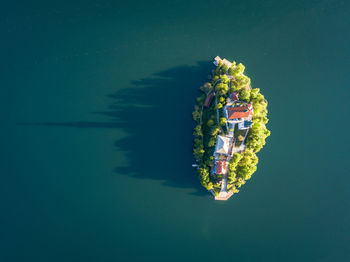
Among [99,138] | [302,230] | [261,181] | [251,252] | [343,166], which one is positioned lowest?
[251,252]

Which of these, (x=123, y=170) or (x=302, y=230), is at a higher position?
(x=123, y=170)

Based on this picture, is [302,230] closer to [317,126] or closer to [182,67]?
[317,126]

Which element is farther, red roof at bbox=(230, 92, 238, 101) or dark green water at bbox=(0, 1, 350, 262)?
dark green water at bbox=(0, 1, 350, 262)

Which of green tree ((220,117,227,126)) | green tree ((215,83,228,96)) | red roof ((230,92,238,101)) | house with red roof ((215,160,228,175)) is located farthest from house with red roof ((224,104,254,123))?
house with red roof ((215,160,228,175))

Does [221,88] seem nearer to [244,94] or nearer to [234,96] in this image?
[234,96]

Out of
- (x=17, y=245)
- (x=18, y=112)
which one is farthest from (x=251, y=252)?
(x=18, y=112)

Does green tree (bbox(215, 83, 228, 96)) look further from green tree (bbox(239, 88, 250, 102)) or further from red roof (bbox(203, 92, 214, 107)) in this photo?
green tree (bbox(239, 88, 250, 102))
